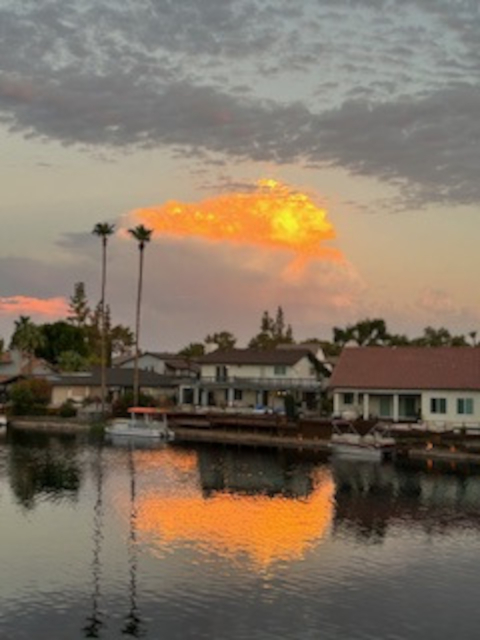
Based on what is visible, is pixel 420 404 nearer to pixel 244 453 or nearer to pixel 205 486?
pixel 244 453

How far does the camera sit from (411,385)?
85125 millimetres

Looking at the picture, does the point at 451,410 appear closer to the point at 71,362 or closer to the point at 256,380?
the point at 256,380

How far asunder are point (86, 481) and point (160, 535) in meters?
19.1

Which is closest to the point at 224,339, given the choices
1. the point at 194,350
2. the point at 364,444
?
the point at 194,350

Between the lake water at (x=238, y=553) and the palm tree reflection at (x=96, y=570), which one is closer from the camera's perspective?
the palm tree reflection at (x=96, y=570)

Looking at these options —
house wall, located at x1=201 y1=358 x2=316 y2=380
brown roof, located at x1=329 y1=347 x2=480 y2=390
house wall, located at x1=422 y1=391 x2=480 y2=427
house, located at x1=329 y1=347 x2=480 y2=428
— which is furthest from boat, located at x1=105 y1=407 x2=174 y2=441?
house wall, located at x1=422 y1=391 x2=480 y2=427

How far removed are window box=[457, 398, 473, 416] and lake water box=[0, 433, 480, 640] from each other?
15864 mm

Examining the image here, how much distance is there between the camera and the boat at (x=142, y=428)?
3543 inches

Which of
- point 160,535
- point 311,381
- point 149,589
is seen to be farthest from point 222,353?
point 149,589

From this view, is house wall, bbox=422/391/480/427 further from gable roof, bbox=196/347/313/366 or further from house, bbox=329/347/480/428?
gable roof, bbox=196/347/313/366

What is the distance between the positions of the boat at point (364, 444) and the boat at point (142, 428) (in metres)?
19.3

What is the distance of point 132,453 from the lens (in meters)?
78.9

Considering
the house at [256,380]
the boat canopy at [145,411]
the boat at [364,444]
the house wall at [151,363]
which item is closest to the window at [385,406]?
the boat at [364,444]

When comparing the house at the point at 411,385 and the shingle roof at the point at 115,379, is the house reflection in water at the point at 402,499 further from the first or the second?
the shingle roof at the point at 115,379
